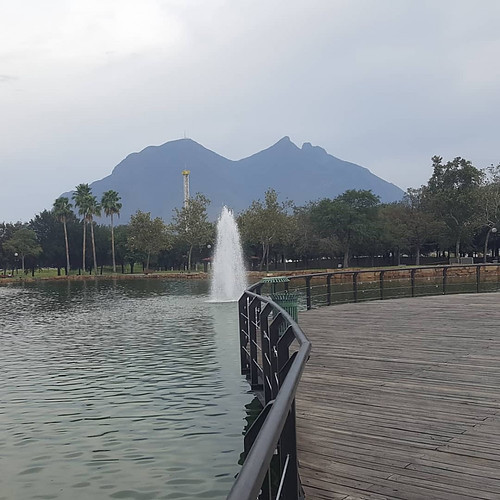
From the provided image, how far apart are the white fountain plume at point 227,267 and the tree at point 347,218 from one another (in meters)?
21.2

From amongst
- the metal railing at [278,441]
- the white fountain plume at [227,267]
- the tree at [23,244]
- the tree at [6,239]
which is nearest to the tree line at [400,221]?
the white fountain plume at [227,267]

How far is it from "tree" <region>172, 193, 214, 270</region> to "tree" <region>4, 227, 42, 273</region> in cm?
2146

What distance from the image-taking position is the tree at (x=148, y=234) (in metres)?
81.9

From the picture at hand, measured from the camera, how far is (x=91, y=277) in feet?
253

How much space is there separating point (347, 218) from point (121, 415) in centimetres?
6320

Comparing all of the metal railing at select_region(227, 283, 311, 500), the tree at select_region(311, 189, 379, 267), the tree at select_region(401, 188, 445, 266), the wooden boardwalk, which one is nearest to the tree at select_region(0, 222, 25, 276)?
the tree at select_region(311, 189, 379, 267)

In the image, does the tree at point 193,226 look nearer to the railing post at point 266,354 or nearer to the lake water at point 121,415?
the lake water at point 121,415

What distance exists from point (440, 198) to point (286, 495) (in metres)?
68.6

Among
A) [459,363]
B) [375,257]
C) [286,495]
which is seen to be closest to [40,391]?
[459,363]

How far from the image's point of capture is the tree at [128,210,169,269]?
81.9 metres

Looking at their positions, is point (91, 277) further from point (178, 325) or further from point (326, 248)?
point (178, 325)

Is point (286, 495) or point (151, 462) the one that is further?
point (151, 462)

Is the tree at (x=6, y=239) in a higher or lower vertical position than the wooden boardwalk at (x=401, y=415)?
higher

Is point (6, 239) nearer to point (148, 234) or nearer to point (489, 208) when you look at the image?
point (148, 234)
